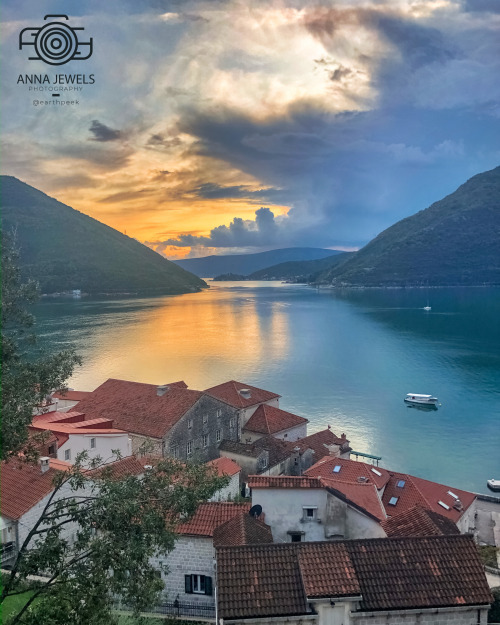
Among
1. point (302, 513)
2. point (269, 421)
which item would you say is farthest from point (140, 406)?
point (302, 513)

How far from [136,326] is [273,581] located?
14750cm

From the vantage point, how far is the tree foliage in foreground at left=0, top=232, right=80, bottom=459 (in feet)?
39.1

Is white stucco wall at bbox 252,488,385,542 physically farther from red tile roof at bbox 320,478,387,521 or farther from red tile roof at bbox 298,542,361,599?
Answer: red tile roof at bbox 298,542,361,599

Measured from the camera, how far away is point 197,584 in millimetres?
17719

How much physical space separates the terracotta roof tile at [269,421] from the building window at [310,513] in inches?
970

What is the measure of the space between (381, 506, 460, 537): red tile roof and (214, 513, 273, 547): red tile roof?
4564 millimetres

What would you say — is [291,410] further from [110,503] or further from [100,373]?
[110,503]

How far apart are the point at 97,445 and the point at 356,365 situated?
244ft

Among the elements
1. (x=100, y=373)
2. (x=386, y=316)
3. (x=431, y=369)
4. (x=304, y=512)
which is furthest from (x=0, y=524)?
(x=386, y=316)

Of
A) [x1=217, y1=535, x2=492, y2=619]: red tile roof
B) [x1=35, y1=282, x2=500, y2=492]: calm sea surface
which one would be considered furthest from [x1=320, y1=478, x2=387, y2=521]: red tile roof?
[x1=35, y1=282, x2=500, y2=492]: calm sea surface

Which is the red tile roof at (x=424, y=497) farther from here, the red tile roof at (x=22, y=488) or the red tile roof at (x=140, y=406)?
the red tile roof at (x=22, y=488)

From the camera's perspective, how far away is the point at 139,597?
9.23 metres

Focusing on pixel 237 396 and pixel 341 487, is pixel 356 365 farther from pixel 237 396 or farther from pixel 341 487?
pixel 341 487

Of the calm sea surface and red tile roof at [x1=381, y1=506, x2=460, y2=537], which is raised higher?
red tile roof at [x1=381, y1=506, x2=460, y2=537]
